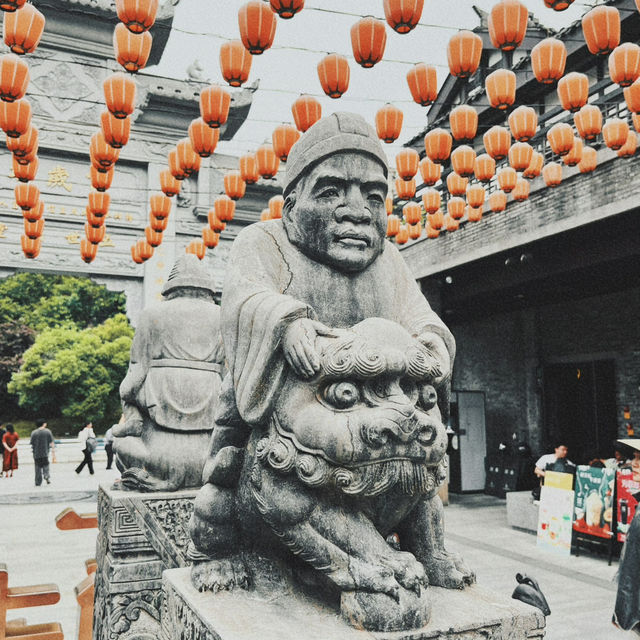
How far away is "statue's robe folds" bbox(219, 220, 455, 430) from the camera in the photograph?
1.79m

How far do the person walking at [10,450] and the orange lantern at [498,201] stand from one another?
11.8 m

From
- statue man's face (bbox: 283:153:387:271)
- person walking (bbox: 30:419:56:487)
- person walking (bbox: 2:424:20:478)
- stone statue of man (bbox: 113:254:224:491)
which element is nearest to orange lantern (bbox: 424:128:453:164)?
stone statue of man (bbox: 113:254:224:491)

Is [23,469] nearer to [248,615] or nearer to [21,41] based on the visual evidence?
[21,41]

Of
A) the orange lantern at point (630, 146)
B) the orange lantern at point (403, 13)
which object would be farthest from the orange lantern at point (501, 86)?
the orange lantern at point (403, 13)

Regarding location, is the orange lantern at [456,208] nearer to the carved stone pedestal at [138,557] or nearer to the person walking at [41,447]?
the carved stone pedestal at [138,557]

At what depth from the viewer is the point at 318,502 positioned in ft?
5.70

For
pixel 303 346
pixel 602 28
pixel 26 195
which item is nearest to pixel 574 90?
pixel 602 28

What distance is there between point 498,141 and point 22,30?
18.7 feet

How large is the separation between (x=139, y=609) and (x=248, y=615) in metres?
2.15

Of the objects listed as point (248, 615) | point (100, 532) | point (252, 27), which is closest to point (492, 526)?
point (100, 532)

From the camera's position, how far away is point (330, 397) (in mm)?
1735

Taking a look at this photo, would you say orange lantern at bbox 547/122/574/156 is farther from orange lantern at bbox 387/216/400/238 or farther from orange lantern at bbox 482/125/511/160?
orange lantern at bbox 387/216/400/238

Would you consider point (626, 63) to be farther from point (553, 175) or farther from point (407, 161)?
point (407, 161)

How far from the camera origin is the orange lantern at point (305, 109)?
25.4 feet
